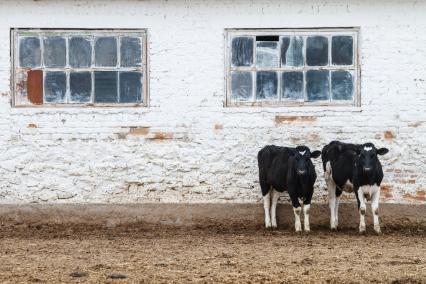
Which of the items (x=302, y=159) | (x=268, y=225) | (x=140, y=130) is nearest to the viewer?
(x=302, y=159)

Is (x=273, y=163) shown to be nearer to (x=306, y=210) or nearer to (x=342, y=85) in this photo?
(x=306, y=210)

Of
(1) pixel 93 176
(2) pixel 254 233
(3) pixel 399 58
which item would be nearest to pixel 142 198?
(1) pixel 93 176

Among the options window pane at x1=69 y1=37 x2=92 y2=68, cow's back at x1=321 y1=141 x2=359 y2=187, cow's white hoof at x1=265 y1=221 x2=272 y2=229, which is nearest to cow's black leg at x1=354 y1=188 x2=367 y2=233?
cow's back at x1=321 y1=141 x2=359 y2=187

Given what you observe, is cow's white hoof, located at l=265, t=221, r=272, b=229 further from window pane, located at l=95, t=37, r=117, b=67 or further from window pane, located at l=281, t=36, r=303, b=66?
window pane, located at l=95, t=37, r=117, b=67

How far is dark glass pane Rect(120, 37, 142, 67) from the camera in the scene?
47.1ft

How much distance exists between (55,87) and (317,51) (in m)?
3.90

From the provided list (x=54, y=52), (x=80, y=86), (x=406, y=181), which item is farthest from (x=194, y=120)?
(x=406, y=181)

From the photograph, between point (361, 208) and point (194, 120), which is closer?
point (361, 208)

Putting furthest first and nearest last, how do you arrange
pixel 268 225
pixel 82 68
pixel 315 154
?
pixel 82 68 < pixel 268 225 < pixel 315 154

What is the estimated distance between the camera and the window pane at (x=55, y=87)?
14367 mm

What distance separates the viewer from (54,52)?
14.4 metres

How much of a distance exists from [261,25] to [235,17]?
0.40 metres

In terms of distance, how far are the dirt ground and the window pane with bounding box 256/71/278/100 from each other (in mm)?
1971

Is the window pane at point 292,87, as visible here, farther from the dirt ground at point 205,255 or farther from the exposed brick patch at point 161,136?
the dirt ground at point 205,255
